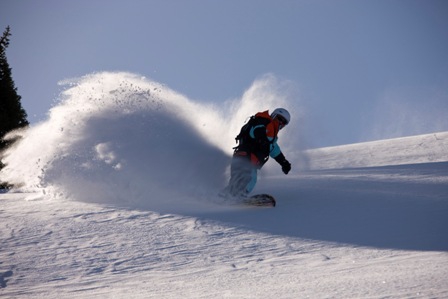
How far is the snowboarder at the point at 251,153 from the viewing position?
643 cm

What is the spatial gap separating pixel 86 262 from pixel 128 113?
4.66m

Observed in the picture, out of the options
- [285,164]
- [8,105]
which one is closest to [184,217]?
[285,164]

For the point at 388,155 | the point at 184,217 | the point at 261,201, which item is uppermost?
the point at 388,155

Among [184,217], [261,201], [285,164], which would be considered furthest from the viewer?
[285,164]

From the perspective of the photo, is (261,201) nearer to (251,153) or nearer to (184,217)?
(251,153)

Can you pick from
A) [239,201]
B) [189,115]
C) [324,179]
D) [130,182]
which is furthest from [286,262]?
[189,115]

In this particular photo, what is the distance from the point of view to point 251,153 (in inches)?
258

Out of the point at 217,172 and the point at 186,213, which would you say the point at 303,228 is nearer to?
the point at 186,213

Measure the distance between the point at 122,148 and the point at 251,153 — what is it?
239 cm

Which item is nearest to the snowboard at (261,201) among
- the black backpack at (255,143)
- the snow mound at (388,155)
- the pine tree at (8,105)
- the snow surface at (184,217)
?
the snow surface at (184,217)

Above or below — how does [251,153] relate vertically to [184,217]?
above

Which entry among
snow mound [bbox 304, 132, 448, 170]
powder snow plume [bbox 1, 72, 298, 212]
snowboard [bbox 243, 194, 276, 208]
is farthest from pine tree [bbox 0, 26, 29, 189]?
snowboard [bbox 243, 194, 276, 208]

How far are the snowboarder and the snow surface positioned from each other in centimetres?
41

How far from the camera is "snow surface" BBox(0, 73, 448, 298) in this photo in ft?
9.70
